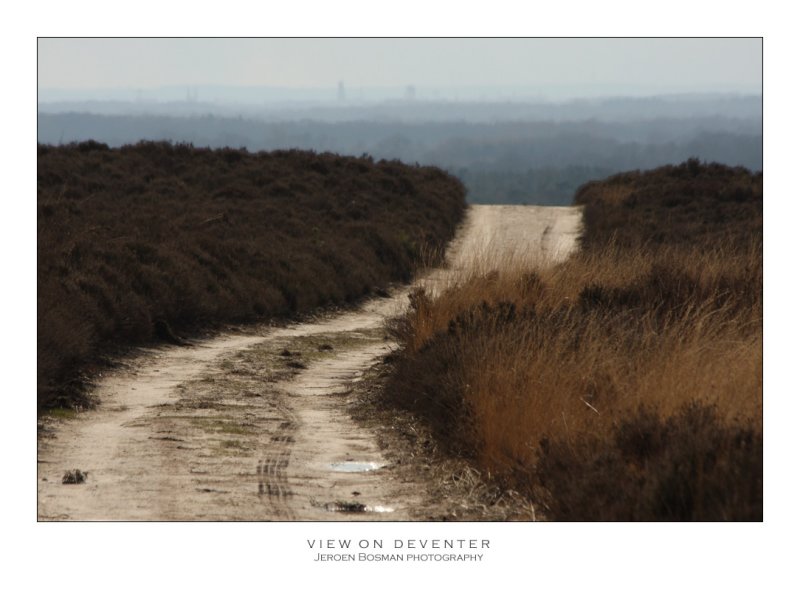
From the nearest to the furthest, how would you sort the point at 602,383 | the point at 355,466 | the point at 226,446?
the point at 602,383
the point at 355,466
the point at 226,446

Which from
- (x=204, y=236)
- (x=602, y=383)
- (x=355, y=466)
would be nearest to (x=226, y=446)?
(x=355, y=466)

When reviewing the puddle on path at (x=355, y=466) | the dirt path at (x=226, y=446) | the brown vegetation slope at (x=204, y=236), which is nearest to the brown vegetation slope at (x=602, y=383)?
the puddle on path at (x=355, y=466)

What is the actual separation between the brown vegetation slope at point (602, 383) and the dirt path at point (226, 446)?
0.73 metres

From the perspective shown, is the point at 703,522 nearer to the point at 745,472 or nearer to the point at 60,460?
the point at 745,472

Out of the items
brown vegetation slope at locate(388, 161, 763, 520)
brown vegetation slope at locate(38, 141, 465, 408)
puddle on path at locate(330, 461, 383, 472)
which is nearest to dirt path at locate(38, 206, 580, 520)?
puddle on path at locate(330, 461, 383, 472)

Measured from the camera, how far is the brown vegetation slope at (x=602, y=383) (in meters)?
5.62

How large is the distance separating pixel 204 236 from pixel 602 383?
14.1m

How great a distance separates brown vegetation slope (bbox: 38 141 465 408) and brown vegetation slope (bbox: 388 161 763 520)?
3684 millimetres

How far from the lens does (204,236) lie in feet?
68.2

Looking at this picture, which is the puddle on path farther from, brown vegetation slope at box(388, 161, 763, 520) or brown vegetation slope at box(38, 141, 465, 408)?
brown vegetation slope at box(38, 141, 465, 408)

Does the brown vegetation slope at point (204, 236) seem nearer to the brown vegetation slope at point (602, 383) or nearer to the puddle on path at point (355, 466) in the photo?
the puddle on path at point (355, 466)

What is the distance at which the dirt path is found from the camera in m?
6.82

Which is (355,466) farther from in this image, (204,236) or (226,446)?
(204,236)

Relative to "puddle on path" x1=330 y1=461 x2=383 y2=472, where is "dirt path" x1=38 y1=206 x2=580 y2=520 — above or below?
above
